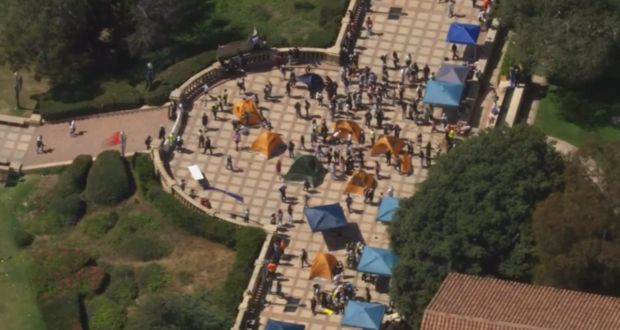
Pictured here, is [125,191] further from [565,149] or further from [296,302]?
[565,149]

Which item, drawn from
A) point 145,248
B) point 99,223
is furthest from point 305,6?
point 145,248

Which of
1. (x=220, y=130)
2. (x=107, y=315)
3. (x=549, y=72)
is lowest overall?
(x=107, y=315)

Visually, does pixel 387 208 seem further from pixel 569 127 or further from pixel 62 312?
pixel 62 312

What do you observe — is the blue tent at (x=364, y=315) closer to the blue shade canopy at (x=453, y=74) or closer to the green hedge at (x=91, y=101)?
the blue shade canopy at (x=453, y=74)

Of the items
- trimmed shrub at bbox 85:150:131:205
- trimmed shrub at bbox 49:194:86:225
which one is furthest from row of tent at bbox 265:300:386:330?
trimmed shrub at bbox 49:194:86:225

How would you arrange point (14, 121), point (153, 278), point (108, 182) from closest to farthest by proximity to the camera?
point (153, 278) → point (108, 182) → point (14, 121)

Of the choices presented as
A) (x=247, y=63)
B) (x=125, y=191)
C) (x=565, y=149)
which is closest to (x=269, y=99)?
(x=247, y=63)

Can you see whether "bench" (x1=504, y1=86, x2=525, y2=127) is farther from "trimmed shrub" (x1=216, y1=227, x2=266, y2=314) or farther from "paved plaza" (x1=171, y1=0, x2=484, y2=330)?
"trimmed shrub" (x1=216, y1=227, x2=266, y2=314)
